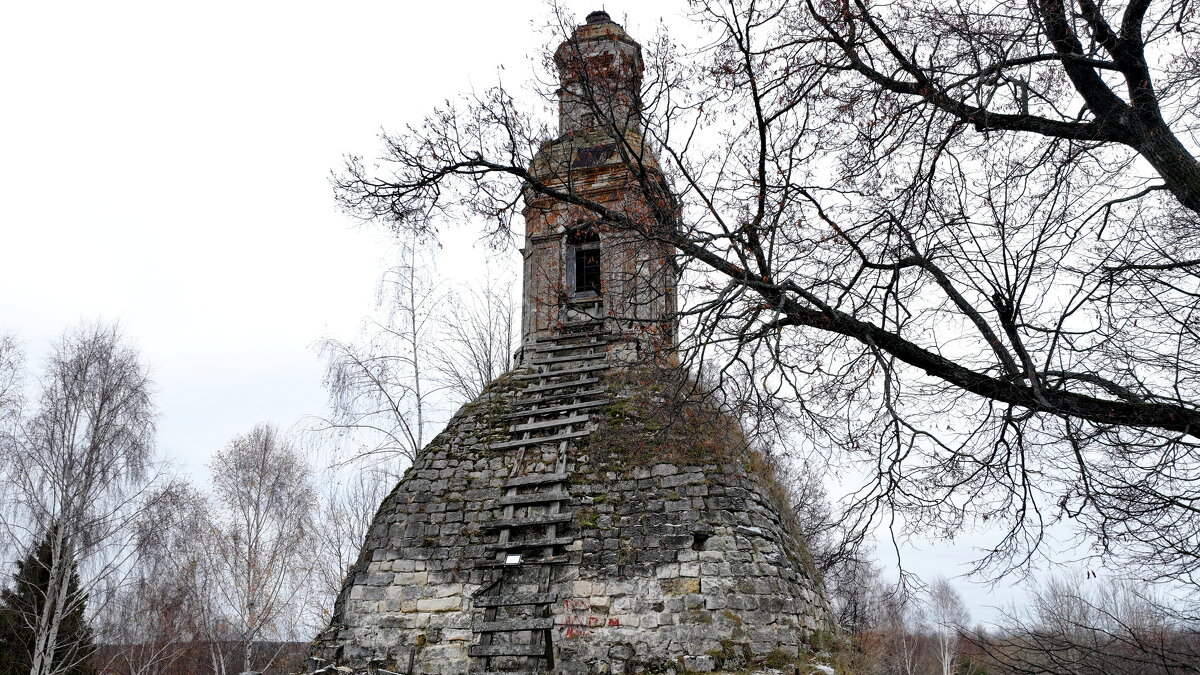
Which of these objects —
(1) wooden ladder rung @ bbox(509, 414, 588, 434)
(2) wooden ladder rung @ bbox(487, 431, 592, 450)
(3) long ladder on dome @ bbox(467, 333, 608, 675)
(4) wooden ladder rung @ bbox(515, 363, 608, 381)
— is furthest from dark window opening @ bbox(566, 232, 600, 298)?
(2) wooden ladder rung @ bbox(487, 431, 592, 450)

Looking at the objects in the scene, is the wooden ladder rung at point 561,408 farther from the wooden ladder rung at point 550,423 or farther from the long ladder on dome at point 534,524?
the wooden ladder rung at point 550,423

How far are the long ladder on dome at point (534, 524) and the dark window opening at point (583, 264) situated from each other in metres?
1.51

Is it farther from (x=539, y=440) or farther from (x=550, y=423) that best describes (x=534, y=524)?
(x=550, y=423)

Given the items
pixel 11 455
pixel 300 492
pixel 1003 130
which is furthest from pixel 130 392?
pixel 1003 130

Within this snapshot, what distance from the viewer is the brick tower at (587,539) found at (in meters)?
7.59

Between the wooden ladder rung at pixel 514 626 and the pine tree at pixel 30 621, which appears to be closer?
the wooden ladder rung at pixel 514 626

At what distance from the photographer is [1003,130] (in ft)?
17.7

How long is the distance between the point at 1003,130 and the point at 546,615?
6.33 meters

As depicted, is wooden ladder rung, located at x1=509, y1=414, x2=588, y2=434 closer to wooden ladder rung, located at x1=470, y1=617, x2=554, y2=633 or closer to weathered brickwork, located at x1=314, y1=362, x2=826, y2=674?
weathered brickwork, located at x1=314, y1=362, x2=826, y2=674

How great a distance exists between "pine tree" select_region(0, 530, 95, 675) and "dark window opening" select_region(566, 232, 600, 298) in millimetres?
11081

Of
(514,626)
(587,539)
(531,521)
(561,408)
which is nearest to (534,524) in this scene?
(531,521)

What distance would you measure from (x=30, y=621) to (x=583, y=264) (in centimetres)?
1277

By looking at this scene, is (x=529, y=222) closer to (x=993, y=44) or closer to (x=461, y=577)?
(x=461, y=577)

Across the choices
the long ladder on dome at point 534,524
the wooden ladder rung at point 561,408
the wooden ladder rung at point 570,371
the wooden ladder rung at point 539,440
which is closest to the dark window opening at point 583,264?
the long ladder on dome at point 534,524
